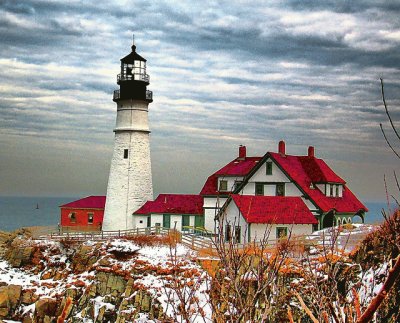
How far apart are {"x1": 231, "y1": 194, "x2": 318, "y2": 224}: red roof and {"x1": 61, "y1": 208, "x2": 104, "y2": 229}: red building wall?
1392 cm

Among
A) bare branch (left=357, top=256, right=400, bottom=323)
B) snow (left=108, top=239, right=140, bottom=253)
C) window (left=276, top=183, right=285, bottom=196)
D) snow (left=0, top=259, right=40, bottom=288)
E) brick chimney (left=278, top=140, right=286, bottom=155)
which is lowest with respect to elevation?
snow (left=0, top=259, right=40, bottom=288)

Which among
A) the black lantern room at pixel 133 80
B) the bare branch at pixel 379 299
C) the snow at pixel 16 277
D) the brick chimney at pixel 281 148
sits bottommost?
the snow at pixel 16 277

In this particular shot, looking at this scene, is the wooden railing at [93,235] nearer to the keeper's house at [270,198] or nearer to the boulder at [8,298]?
the keeper's house at [270,198]

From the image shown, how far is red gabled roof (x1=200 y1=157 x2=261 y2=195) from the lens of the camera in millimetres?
36075

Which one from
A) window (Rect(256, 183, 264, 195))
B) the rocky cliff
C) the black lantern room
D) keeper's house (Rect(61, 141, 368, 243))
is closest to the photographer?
the rocky cliff

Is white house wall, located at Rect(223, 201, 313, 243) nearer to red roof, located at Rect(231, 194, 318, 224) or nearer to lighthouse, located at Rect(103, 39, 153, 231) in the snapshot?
red roof, located at Rect(231, 194, 318, 224)

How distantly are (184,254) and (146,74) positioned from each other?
50.5 ft

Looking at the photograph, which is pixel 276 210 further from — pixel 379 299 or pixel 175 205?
pixel 379 299

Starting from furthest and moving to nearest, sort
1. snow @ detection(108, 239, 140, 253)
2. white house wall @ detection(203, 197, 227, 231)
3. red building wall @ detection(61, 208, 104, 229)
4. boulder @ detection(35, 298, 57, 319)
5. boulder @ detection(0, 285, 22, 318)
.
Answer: red building wall @ detection(61, 208, 104, 229)
white house wall @ detection(203, 197, 227, 231)
snow @ detection(108, 239, 140, 253)
boulder @ detection(0, 285, 22, 318)
boulder @ detection(35, 298, 57, 319)

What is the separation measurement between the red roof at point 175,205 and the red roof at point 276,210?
19.8 feet

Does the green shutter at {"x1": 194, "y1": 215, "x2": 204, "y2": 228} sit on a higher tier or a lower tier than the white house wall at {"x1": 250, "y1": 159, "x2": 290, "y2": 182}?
lower

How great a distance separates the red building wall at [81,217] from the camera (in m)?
40.8

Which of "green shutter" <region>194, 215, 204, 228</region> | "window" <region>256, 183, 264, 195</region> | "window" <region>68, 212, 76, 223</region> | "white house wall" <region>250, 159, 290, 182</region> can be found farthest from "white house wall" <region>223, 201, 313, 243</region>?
"window" <region>68, 212, 76, 223</region>

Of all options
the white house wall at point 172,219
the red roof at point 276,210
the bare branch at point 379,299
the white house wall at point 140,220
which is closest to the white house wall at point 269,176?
the red roof at point 276,210
